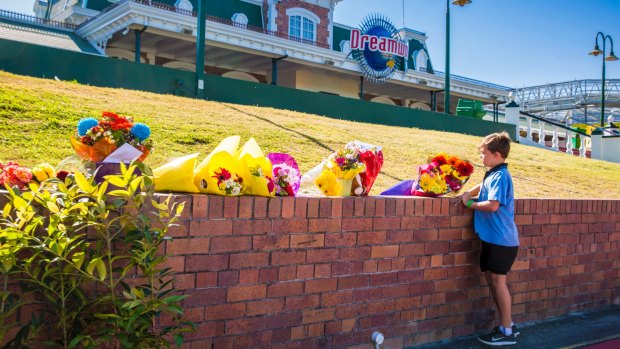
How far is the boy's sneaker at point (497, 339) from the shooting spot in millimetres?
4660

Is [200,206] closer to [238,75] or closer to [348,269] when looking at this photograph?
[348,269]

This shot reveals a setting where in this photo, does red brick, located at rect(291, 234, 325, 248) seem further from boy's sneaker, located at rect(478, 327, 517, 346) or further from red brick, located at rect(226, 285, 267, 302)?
boy's sneaker, located at rect(478, 327, 517, 346)

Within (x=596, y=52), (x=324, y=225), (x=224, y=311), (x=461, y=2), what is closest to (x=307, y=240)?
(x=324, y=225)

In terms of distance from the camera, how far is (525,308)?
5371mm

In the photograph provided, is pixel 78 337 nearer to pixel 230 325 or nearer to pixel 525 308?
pixel 230 325

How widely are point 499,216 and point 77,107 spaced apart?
269 inches

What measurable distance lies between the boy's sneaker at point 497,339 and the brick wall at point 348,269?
0.65 feet

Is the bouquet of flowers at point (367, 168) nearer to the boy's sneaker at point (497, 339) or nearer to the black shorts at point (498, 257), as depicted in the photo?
the black shorts at point (498, 257)

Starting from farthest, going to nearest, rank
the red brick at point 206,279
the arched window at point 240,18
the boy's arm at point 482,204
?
the arched window at point 240,18 < the boy's arm at point 482,204 < the red brick at point 206,279

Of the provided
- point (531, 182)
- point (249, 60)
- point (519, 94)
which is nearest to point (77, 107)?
point (531, 182)

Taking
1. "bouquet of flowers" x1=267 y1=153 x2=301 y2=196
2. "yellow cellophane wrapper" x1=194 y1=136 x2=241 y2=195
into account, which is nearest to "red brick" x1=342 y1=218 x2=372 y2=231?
"bouquet of flowers" x1=267 y1=153 x2=301 y2=196

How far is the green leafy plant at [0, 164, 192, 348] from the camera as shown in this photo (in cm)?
254

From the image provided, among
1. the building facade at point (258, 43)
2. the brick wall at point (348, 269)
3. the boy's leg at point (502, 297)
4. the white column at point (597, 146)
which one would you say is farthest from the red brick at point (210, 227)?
the white column at point (597, 146)

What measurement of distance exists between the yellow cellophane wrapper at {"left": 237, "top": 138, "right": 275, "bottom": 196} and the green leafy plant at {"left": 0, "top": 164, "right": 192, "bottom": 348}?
713 mm
